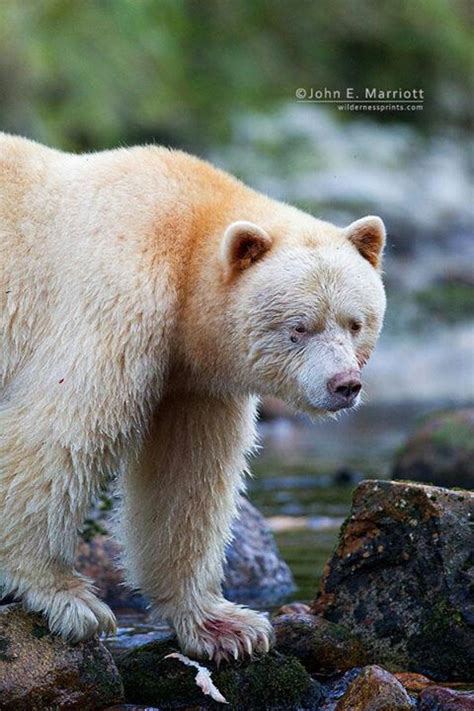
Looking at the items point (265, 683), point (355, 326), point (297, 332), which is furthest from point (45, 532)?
point (355, 326)

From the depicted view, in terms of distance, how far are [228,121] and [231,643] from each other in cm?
2242

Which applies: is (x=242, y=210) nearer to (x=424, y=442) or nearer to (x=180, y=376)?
(x=180, y=376)

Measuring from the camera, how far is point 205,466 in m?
6.27

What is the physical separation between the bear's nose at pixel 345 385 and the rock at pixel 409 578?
3.36 ft

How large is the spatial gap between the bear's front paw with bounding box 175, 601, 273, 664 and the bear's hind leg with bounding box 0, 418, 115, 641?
56cm

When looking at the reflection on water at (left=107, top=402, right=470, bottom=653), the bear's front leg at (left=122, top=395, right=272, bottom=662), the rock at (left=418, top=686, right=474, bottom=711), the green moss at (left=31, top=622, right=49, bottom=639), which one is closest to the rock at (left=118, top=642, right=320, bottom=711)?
the bear's front leg at (left=122, top=395, right=272, bottom=662)

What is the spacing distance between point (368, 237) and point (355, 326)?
0.50 metres

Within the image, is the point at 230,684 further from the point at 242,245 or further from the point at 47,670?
the point at 242,245

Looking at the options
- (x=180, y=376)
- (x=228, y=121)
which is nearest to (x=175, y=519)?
(x=180, y=376)

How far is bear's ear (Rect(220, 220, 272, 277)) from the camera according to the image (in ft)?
18.1

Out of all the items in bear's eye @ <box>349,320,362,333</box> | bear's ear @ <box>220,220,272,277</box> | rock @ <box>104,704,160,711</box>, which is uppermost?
bear's ear @ <box>220,220,272,277</box>

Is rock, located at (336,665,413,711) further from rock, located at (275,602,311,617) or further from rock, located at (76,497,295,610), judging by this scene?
rock, located at (76,497,295,610)

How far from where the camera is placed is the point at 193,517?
20.8ft

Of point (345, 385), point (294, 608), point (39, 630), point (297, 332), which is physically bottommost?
point (294, 608)
